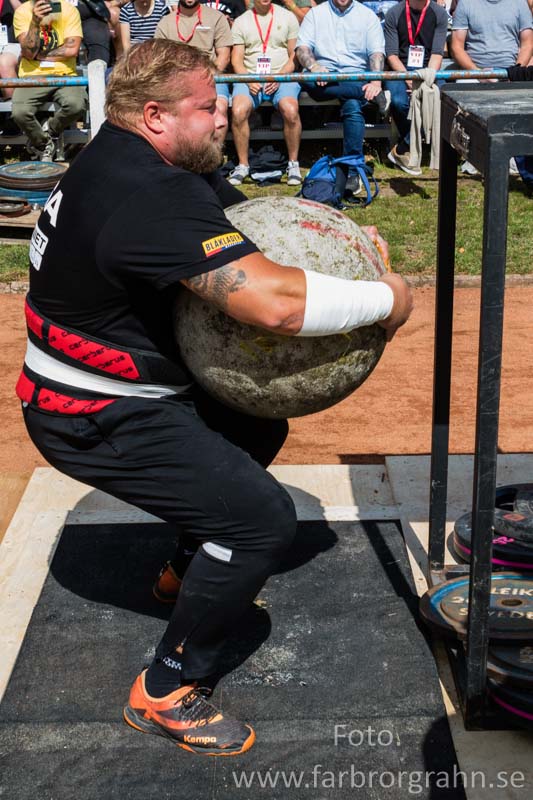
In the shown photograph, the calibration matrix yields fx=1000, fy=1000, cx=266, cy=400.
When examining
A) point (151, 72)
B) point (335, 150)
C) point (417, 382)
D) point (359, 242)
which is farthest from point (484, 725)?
point (335, 150)

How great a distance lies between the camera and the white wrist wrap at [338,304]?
9.84ft

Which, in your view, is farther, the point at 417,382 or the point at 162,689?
the point at 417,382

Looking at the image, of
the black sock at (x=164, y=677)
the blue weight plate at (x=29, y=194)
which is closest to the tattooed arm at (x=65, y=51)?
the blue weight plate at (x=29, y=194)

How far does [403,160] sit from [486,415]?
32.0 feet

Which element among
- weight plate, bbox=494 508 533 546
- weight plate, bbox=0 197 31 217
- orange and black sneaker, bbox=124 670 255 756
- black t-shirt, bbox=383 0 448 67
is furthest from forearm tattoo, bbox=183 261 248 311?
black t-shirt, bbox=383 0 448 67

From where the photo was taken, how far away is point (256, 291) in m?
2.93

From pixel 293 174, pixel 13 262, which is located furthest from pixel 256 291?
pixel 293 174

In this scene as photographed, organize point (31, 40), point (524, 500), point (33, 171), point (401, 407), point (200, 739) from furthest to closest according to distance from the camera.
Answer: point (31, 40) → point (33, 171) → point (401, 407) → point (524, 500) → point (200, 739)

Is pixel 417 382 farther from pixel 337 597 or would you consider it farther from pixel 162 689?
pixel 162 689

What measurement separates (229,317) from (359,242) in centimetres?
52

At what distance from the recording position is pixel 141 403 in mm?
3307

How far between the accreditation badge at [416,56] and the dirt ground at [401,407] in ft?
16.1

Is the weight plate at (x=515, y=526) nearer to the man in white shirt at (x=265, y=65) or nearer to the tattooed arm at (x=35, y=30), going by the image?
the man in white shirt at (x=265, y=65)

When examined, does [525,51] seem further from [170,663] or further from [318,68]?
[170,663]
